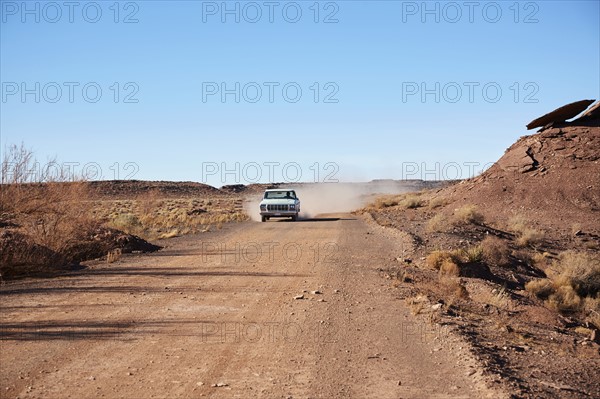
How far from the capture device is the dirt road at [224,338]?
22.6ft

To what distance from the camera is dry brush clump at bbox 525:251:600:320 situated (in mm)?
15867

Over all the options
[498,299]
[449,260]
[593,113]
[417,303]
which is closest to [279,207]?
[449,260]

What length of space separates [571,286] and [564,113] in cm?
3116

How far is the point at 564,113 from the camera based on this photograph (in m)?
45.0

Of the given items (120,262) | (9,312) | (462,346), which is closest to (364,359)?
(462,346)

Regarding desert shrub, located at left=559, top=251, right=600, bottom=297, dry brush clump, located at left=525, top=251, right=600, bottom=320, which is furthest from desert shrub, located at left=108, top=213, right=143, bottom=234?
desert shrub, located at left=559, top=251, right=600, bottom=297

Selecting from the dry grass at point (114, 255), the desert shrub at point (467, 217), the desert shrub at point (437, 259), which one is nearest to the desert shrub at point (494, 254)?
the desert shrub at point (437, 259)

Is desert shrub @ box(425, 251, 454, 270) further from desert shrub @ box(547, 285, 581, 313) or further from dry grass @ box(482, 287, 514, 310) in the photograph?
dry grass @ box(482, 287, 514, 310)

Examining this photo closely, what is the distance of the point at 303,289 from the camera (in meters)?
13.0

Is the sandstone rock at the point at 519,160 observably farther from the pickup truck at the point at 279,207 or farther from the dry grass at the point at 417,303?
the dry grass at the point at 417,303

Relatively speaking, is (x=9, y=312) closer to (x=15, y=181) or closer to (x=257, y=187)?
(x=15, y=181)

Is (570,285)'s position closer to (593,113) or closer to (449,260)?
(449,260)

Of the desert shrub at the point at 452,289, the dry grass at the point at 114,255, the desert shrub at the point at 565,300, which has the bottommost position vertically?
the desert shrub at the point at 565,300

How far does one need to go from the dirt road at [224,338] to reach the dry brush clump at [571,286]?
4700mm
